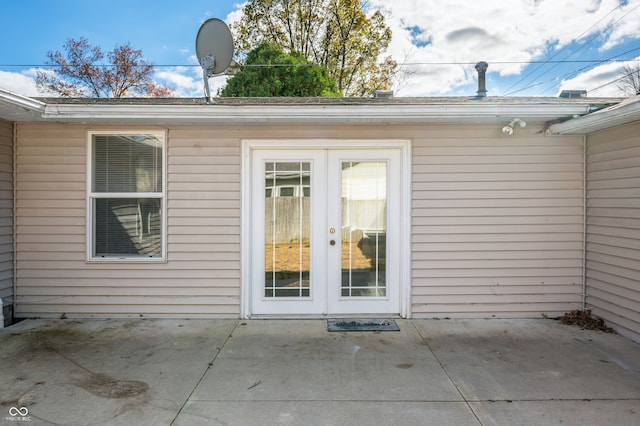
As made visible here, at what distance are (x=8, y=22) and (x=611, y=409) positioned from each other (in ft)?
47.1

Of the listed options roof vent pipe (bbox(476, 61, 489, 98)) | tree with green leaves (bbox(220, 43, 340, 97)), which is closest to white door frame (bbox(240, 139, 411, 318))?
roof vent pipe (bbox(476, 61, 489, 98))

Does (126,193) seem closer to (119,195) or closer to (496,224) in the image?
(119,195)

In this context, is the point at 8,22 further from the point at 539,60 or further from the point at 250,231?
the point at 539,60

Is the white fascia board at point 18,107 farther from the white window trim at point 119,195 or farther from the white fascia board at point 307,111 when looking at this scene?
the white window trim at point 119,195

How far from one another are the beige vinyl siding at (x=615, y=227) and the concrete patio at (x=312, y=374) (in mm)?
393

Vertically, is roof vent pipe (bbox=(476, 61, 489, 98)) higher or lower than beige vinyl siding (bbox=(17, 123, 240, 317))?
higher

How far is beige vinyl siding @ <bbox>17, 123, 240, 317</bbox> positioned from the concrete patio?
28 centimetres

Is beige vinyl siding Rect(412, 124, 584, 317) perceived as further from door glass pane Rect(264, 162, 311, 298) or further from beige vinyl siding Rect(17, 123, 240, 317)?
beige vinyl siding Rect(17, 123, 240, 317)

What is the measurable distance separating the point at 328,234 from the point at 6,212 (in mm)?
3658

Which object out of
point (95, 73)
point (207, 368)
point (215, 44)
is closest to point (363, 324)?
point (207, 368)

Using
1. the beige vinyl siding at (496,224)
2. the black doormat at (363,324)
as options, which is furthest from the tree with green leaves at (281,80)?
the black doormat at (363,324)

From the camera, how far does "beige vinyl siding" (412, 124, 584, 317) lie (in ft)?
13.4

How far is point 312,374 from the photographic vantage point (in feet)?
9.20

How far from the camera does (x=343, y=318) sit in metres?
4.11
